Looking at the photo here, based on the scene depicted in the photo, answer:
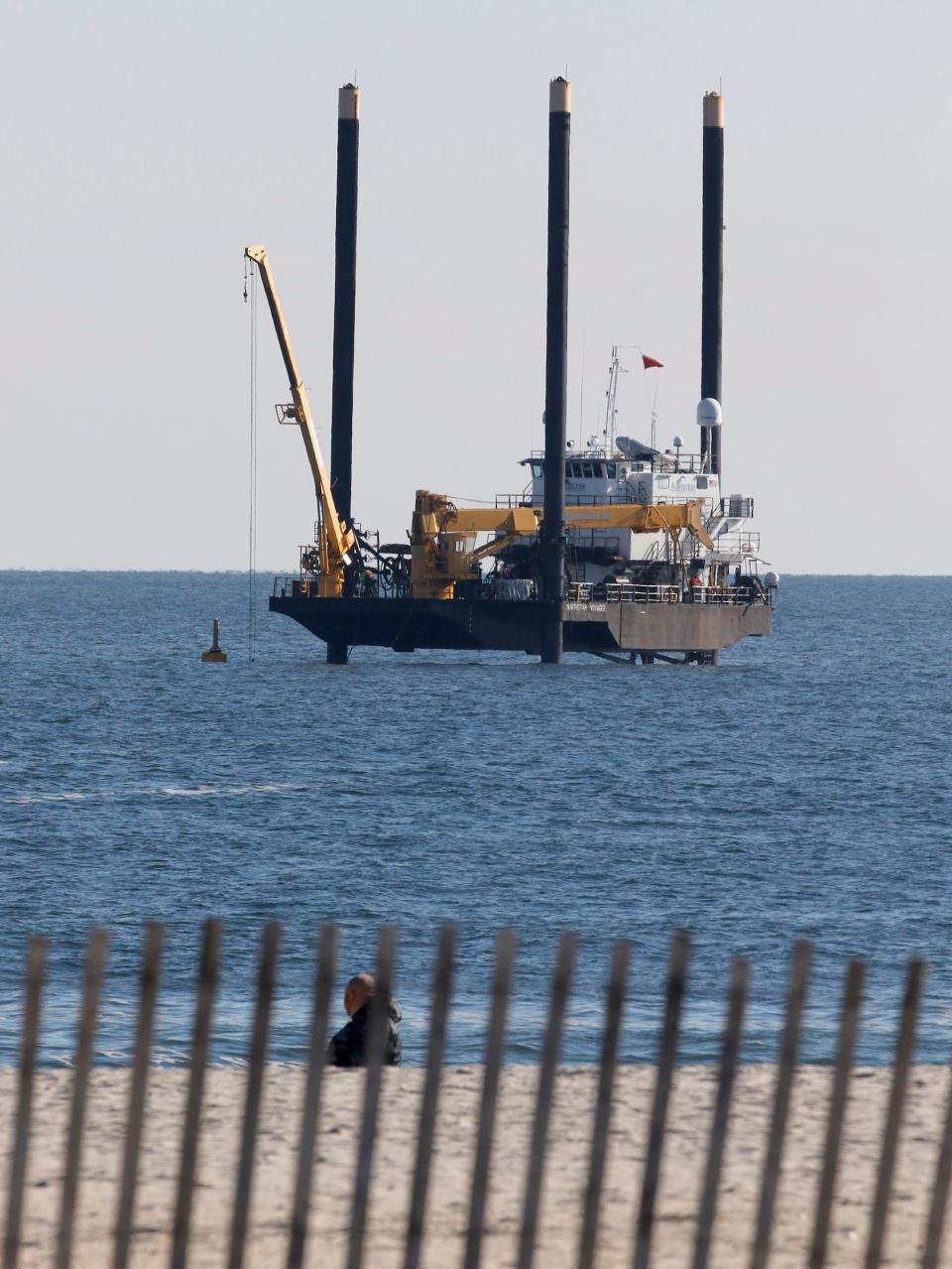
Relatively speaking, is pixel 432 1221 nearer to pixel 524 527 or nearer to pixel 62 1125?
pixel 62 1125

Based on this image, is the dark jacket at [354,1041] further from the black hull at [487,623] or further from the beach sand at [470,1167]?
the black hull at [487,623]

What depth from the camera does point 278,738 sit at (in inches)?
2411

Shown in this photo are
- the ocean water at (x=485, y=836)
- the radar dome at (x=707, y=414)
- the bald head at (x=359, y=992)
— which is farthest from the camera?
the radar dome at (x=707, y=414)

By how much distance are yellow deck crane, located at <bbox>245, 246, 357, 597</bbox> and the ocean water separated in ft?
14.4

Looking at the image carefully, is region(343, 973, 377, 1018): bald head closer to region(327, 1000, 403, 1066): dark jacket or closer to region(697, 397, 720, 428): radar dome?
region(327, 1000, 403, 1066): dark jacket

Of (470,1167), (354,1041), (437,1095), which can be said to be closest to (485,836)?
(354,1041)

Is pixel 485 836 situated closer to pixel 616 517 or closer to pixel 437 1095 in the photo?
pixel 437 1095

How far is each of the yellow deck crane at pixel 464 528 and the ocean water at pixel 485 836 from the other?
4350 mm

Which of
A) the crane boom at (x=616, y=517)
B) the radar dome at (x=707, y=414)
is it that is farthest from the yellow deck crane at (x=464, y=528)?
the radar dome at (x=707, y=414)

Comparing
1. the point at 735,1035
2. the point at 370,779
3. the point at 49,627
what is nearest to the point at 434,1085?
the point at 735,1035

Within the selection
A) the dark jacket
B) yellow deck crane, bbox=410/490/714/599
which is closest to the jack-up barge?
yellow deck crane, bbox=410/490/714/599

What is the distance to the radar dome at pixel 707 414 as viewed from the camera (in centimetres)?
9181

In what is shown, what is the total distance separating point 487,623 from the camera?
79.6 meters

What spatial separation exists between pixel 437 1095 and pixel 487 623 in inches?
2888
